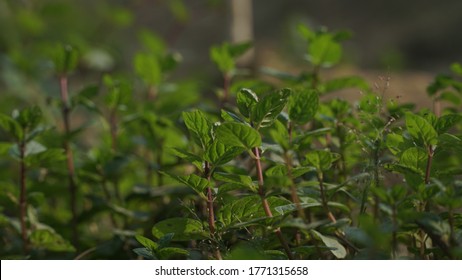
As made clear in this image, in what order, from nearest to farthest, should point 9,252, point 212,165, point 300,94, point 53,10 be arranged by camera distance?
point 212,165
point 300,94
point 9,252
point 53,10

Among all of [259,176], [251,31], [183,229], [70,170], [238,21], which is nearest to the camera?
[259,176]

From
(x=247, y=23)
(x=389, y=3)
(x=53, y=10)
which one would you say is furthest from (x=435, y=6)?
(x=53, y=10)

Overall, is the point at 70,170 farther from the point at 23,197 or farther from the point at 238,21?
the point at 238,21

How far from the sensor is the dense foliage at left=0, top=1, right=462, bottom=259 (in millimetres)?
1393

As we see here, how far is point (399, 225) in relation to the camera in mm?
1352

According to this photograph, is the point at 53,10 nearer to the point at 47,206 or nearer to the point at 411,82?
the point at 47,206

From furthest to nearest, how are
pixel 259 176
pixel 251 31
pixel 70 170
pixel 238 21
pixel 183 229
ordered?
pixel 251 31 → pixel 238 21 → pixel 70 170 → pixel 183 229 → pixel 259 176

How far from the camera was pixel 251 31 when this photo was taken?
6762mm

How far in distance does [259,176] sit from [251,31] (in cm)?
544

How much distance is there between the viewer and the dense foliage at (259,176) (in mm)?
1393

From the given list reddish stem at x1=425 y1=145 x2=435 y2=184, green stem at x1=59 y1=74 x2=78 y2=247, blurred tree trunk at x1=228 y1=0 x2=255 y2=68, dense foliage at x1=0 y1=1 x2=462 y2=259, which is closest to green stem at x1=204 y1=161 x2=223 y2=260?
dense foliage at x1=0 y1=1 x2=462 y2=259

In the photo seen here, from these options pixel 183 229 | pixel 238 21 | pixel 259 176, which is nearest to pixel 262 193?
pixel 259 176

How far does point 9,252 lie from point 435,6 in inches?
318

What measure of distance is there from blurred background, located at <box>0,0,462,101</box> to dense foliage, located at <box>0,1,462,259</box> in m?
1.15
